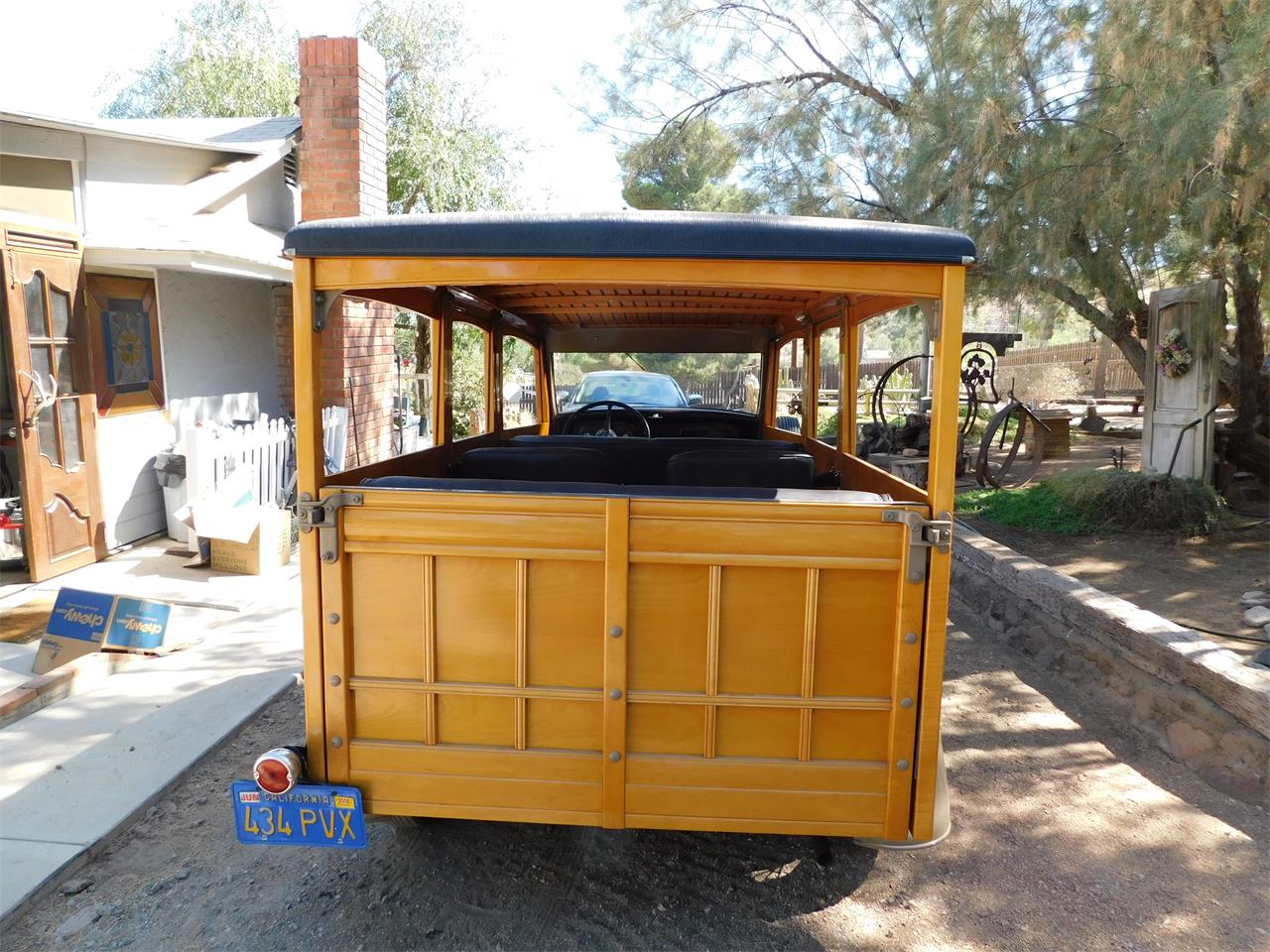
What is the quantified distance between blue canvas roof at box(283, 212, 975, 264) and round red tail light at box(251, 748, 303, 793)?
144 centimetres

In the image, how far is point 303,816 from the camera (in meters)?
2.51

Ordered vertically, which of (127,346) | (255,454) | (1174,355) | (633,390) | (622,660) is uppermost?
(1174,355)

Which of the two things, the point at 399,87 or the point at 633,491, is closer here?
the point at 633,491

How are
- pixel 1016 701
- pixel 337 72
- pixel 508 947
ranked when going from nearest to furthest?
pixel 508 947
pixel 1016 701
pixel 337 72

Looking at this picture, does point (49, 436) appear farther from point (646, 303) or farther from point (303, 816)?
point (303, 816)

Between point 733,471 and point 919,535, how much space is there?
1.18 metres

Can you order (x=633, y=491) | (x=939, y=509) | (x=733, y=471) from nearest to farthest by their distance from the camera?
(x=939, y=509)
(x=633, y=491)
(x=733, y=471)

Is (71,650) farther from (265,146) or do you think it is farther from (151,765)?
(265,146)

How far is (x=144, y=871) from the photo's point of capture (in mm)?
3033

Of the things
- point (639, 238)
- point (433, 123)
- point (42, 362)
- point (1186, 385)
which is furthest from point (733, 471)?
point (433, 123)

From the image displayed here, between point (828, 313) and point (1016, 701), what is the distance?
7.67ft

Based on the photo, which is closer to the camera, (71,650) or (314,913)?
(314,913)

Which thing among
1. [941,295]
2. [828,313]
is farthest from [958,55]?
[941,295]

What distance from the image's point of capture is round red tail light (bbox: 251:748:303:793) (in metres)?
2.49
